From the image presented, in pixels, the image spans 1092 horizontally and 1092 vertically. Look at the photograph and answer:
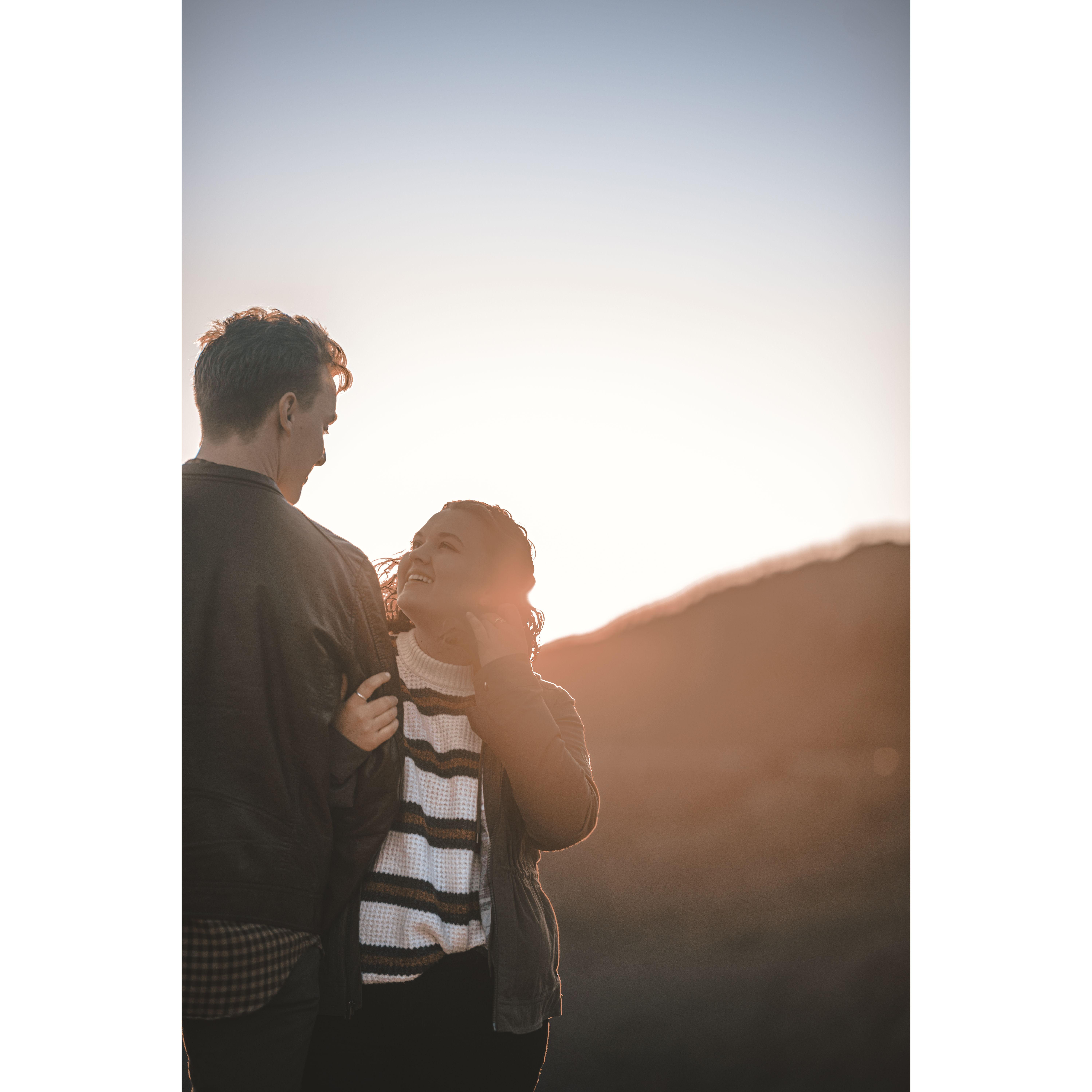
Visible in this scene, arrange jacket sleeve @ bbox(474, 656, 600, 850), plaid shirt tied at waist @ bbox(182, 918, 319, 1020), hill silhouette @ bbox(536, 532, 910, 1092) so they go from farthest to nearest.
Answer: hill silhouette @ bbox(536, 532, 910, 1092) → jacket sleeve @ bbox(474, 656, 600, 850) → plaid shirt tied at waist @ bbox(182, 918, 319, 1020)

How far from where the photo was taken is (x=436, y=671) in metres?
1.07

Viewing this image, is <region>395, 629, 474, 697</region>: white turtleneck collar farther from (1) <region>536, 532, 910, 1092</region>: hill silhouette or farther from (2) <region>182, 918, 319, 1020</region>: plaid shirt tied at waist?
(2) <region>182, 918, 319, 1020</region>: plaid shirt tied at waist

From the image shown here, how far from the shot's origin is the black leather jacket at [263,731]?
874mm

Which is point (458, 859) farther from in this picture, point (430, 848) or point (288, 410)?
point (288, 410)

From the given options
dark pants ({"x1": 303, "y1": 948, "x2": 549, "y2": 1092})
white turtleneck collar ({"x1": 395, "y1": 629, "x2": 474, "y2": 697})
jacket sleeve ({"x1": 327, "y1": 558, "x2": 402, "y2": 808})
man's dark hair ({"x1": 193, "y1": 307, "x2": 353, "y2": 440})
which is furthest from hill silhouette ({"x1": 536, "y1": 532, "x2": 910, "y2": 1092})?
man's dark hair ({"x1": 193, "y1": 307, "x2": 353, "y2": 440})

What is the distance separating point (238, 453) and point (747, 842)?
1.56 metres

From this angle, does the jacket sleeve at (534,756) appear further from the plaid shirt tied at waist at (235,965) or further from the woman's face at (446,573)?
the plaid shirt tied at waist at (235,965)

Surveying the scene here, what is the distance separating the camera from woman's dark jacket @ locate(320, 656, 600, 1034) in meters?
0.93

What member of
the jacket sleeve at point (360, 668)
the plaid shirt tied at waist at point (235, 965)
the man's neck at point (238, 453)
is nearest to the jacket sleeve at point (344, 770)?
the jacket sleeve at point (360, 668)

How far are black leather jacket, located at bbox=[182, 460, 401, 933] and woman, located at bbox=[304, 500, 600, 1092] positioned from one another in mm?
42

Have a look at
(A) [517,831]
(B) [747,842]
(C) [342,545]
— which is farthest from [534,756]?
(B) [747,842]
